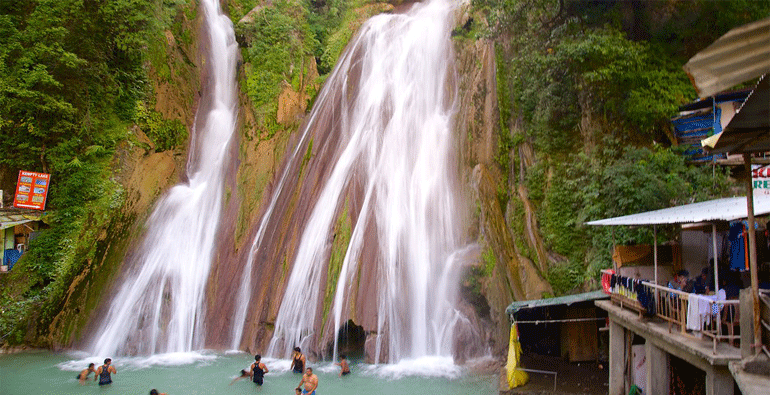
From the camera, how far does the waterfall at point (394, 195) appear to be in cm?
1473

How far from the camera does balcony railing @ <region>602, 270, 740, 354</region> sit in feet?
23.8

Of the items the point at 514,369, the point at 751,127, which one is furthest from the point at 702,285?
the point at 751,127

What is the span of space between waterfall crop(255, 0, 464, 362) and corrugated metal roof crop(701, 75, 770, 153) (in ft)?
30.6

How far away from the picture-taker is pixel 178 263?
17.7 meters

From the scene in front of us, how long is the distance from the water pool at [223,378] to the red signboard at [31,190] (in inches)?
265

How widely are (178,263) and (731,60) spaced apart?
17109 mm

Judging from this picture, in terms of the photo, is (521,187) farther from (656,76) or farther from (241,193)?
(241,193)

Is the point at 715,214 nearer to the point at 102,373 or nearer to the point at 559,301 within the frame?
the point at 559,301

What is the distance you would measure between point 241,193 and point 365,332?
26.4ft

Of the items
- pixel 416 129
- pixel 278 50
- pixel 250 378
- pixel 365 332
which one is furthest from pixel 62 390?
pixel 278 50

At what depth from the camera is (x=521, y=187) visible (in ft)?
54.1

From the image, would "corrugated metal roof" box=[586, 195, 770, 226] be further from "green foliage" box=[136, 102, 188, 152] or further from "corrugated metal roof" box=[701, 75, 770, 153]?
"green foliage" box=[136, 102, 188, 152]

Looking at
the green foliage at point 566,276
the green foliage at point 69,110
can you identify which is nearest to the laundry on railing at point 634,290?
the green foliage at point 566,276

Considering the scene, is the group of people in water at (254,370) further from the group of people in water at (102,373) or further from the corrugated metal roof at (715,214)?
the corrugated metal roof at (715,214)
